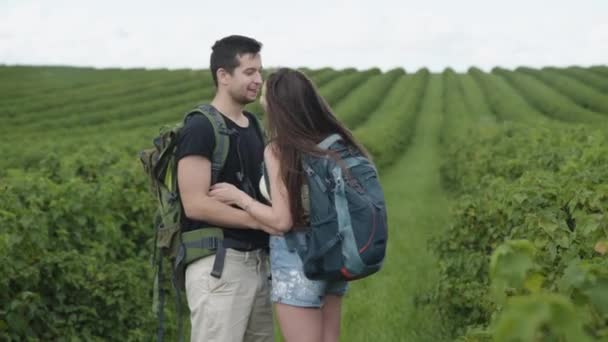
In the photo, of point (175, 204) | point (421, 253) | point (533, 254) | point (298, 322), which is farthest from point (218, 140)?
point (421, 253)

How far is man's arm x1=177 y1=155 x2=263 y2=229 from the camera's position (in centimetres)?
362

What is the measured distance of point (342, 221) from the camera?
3.27 meters

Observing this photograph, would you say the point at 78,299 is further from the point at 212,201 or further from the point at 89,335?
the point at 212,201

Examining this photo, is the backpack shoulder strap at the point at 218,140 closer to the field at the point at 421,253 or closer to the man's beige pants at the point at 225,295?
the man's beige pants at the point at 225,295

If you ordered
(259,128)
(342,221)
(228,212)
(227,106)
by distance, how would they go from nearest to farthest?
(342,221), (228,212), (227,106), (259,128)

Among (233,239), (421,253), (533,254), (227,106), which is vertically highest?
(227,106)

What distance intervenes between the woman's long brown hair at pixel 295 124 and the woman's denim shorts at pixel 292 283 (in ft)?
0.52

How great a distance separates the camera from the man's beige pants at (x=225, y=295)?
3717 millimetres

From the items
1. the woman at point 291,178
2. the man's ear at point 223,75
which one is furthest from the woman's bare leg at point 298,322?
the man's ear at point 223,75

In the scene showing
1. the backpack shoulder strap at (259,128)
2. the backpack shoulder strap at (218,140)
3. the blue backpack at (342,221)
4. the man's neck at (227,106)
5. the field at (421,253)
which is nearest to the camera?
the field at (421,253)

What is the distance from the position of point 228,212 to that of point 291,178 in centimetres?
40

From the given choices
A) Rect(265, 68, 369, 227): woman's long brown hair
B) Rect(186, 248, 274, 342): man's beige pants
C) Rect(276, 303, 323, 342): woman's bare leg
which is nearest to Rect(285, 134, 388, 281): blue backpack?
Rect(265, 68, 369, 227): woman's long brown hair

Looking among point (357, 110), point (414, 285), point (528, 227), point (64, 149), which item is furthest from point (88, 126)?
point (528, 227)

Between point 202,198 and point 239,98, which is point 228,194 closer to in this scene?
point 202,198
